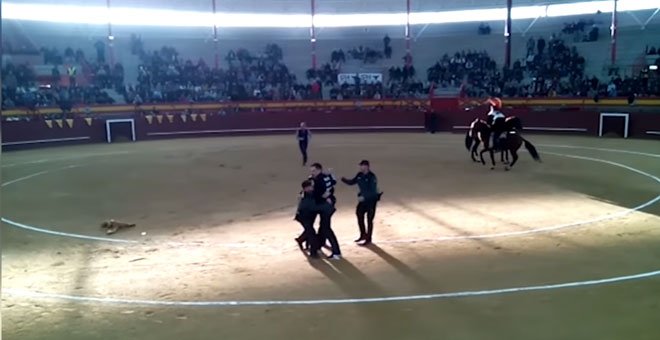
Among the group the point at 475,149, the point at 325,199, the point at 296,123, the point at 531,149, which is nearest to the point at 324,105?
the point at 296,123

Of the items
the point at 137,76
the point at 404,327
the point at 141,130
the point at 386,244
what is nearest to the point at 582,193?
the point at 386,244

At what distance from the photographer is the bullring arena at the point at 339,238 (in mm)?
5832

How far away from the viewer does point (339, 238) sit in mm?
9133

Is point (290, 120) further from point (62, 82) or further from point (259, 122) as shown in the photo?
point (62, 82)

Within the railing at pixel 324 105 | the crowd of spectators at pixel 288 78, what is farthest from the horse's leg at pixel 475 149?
the crowd of spectators at pixel 288 78

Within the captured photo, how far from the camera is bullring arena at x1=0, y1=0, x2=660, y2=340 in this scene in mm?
5832

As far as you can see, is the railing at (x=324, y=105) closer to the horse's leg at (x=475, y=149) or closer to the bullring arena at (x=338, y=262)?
the bullring arena at (x=338, y=262)

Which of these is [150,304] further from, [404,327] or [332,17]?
[332,17]

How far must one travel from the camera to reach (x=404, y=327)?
18.3ft

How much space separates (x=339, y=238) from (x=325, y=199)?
109 cm

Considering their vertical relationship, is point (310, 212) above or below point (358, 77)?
below

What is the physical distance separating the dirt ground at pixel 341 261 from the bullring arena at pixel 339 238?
0.11 feet

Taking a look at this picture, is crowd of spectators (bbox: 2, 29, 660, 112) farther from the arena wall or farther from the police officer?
the police officer

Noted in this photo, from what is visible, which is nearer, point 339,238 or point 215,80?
point 339,238
